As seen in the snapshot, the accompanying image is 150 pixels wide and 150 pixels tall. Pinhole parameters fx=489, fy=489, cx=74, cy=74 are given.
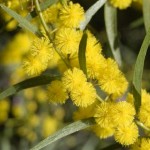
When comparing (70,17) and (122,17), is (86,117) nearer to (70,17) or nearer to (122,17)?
(70,17)

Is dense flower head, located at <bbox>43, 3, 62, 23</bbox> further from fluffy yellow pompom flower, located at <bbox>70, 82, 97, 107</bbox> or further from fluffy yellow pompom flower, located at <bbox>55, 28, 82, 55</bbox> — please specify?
fluffy yellow pompom flower, located at <bbox>70, 82, 97, 107</bbox>

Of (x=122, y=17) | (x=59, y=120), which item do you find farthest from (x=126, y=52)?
(x=59, y=120)

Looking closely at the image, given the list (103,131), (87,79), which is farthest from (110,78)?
(103,131)

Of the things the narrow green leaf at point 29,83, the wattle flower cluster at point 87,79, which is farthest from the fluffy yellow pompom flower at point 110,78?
the narrow green leaf at point 29,83

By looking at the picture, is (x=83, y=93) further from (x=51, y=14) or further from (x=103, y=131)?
(x=51, y=14)

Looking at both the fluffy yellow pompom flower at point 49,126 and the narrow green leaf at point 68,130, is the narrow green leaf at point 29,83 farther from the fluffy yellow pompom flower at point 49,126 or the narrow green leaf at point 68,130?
the fluffy yellow pompom flower at point 49,126
